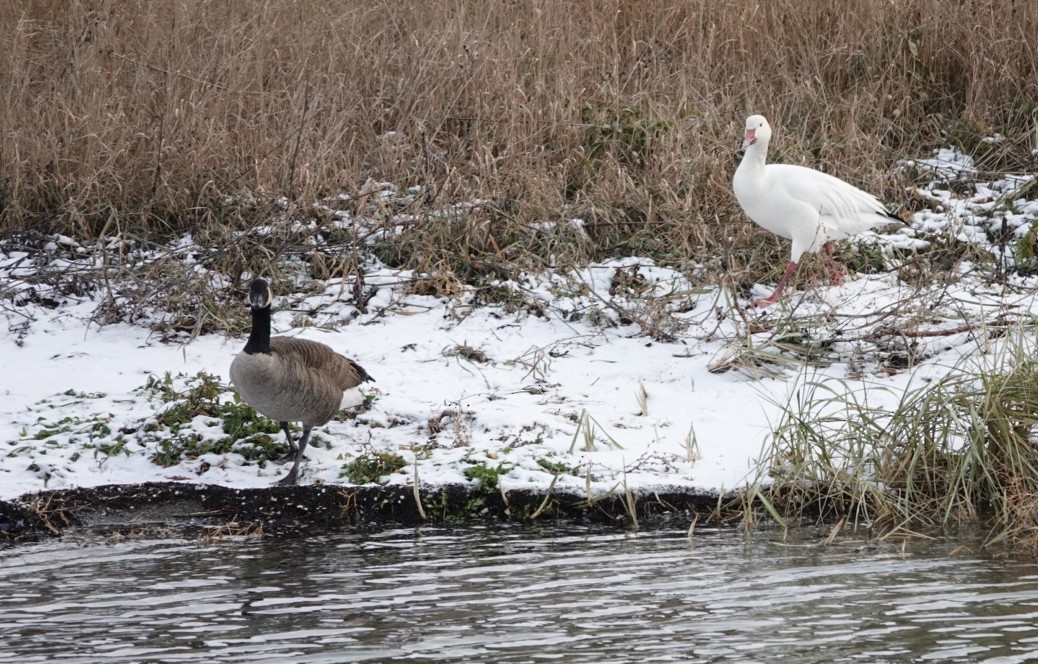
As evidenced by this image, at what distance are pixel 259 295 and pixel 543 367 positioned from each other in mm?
1853

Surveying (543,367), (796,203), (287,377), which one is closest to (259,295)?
(287,377)

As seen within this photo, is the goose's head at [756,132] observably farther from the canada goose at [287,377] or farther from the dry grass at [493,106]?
the canada goose at [287,377]

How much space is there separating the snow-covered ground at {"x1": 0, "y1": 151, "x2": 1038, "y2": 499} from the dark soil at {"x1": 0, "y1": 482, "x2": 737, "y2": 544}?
10 cm

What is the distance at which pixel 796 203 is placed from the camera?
7578 mm

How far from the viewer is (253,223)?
846 cm

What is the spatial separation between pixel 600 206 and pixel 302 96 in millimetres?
2327

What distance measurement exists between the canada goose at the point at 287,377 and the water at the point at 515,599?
67 cm

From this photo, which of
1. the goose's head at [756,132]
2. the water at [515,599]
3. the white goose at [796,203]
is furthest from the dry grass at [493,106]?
the water at [515,599]

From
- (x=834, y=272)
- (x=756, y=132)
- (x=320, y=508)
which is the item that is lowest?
(x=320, y=508)

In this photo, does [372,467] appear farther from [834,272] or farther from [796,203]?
[834,272]

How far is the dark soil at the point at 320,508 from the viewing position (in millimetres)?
5656

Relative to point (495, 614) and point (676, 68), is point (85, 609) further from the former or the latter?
point (676, 68)

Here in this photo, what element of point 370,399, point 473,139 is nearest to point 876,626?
point 370,399

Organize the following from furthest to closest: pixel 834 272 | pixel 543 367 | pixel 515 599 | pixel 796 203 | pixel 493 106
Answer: pixel 493 106, pixel 834 272, pixel 796 203, pixel 543 367, pixel 515 599
